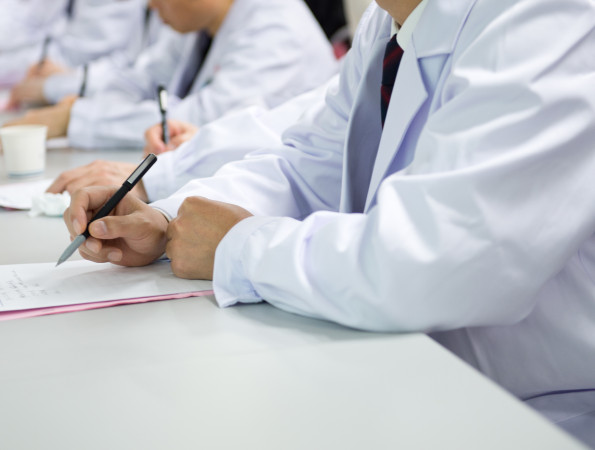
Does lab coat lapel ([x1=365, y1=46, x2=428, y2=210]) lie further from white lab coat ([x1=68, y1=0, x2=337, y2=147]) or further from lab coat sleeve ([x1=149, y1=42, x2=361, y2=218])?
white lab coat ([x1=68, y1=0, x2=337, y2=147])

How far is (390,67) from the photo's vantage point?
947 millimetres

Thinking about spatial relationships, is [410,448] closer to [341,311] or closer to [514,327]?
[341,311]

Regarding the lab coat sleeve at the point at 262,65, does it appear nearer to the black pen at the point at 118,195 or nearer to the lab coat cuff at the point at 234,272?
the black pen at the point at 118,195

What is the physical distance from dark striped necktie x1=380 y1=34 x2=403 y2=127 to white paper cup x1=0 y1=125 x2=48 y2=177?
32.9 inches

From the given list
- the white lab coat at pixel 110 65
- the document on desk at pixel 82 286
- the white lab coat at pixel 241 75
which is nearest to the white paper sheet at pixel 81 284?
the document on desk at pixel 82 286

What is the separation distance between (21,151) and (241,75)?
669mm

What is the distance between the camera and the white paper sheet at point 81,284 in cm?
73

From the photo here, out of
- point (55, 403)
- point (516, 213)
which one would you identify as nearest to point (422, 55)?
point (516, 213)

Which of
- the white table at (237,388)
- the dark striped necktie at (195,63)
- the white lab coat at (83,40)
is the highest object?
the white table at (237,388)

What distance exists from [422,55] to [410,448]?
0.49m

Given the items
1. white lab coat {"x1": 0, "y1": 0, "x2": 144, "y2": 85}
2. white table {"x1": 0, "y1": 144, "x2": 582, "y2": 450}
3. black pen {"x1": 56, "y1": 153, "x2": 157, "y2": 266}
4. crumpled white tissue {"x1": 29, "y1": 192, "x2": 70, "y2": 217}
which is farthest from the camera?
white lab coat {"x1": 0, "y1": 0, "x2": 144, "y2": 85}

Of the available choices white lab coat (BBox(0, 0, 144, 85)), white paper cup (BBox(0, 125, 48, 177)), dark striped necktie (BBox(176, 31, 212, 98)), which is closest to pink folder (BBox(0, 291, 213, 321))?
white paper cup (BBox(0, 125, 48, 177))

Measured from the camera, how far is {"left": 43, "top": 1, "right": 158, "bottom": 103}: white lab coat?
238 centimetres

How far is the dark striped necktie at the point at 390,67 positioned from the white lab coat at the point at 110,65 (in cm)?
161
